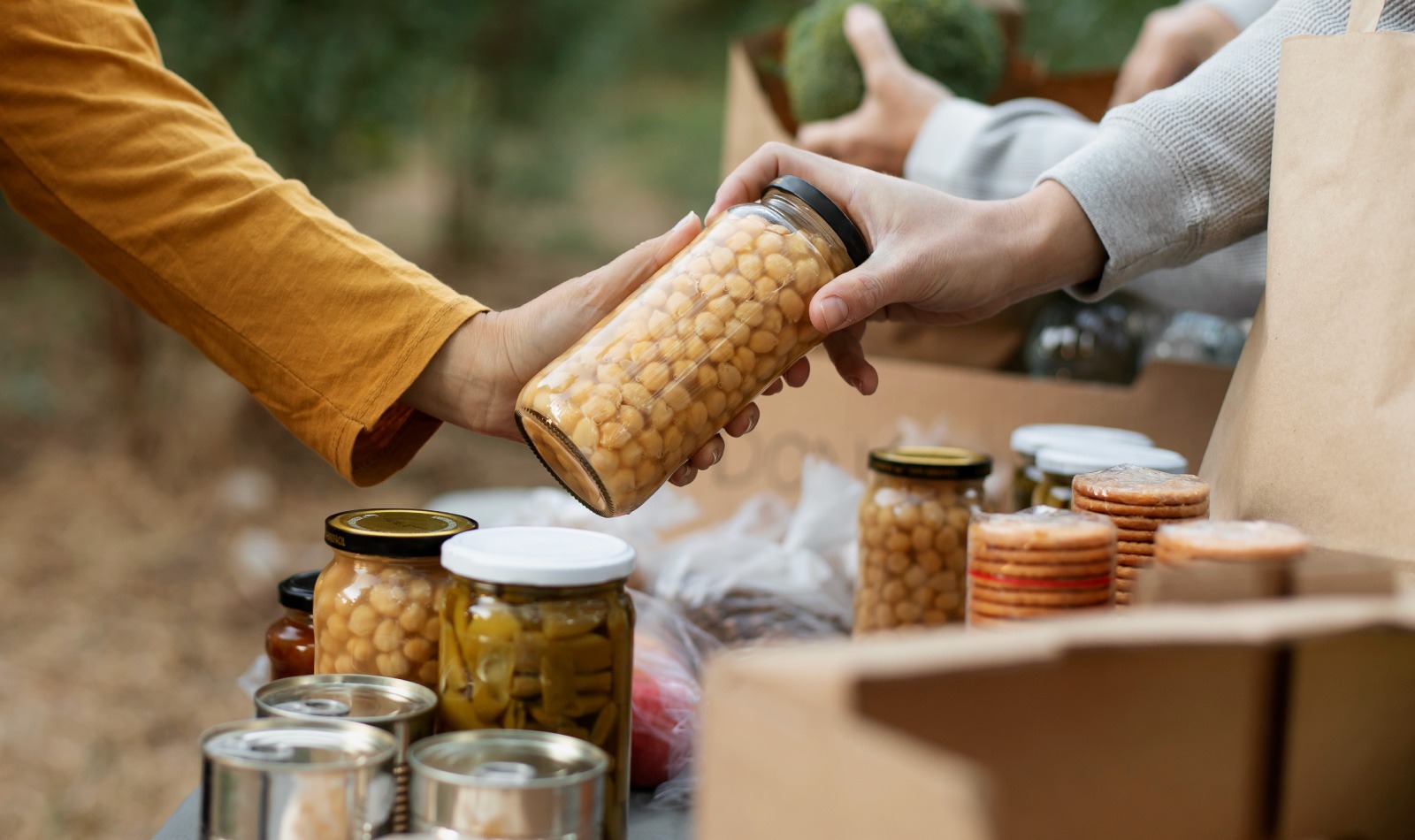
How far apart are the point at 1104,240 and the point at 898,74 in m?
0.60

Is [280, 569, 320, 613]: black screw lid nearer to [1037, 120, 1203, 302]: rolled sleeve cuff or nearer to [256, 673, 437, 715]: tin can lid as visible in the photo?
[256, 673, 437, 715]: tin can lid

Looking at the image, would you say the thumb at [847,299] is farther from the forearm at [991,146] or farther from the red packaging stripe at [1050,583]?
the forearm at [991,146]

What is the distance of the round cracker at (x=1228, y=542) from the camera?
63 cm

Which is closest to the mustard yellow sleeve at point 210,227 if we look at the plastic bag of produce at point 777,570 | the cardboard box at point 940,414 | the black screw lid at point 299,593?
the black screw lid at point 299,593

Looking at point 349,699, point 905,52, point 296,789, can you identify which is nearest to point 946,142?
point 905,52

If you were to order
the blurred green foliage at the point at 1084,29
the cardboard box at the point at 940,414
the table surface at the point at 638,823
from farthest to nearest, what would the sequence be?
1. the blurred green foliage at the point at 1084,29
2. the cardboard box at the point at 940,414
3. the table surface at the point at 638,823

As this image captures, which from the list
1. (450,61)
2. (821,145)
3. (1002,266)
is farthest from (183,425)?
(1002,266)

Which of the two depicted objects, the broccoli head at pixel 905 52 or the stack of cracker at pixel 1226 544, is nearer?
the stack of cracker at pixel 1226 544

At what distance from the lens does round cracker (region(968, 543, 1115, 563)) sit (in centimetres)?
67

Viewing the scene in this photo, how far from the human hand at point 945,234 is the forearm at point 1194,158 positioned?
3cm

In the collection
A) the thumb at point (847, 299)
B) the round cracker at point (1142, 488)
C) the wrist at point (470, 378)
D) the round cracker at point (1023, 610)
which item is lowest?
the round cracker at point (1023, 610)

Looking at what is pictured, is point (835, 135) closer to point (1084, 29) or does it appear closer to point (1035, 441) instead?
point (1035, 441)

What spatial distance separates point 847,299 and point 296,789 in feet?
1.60

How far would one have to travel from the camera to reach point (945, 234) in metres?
0.99
